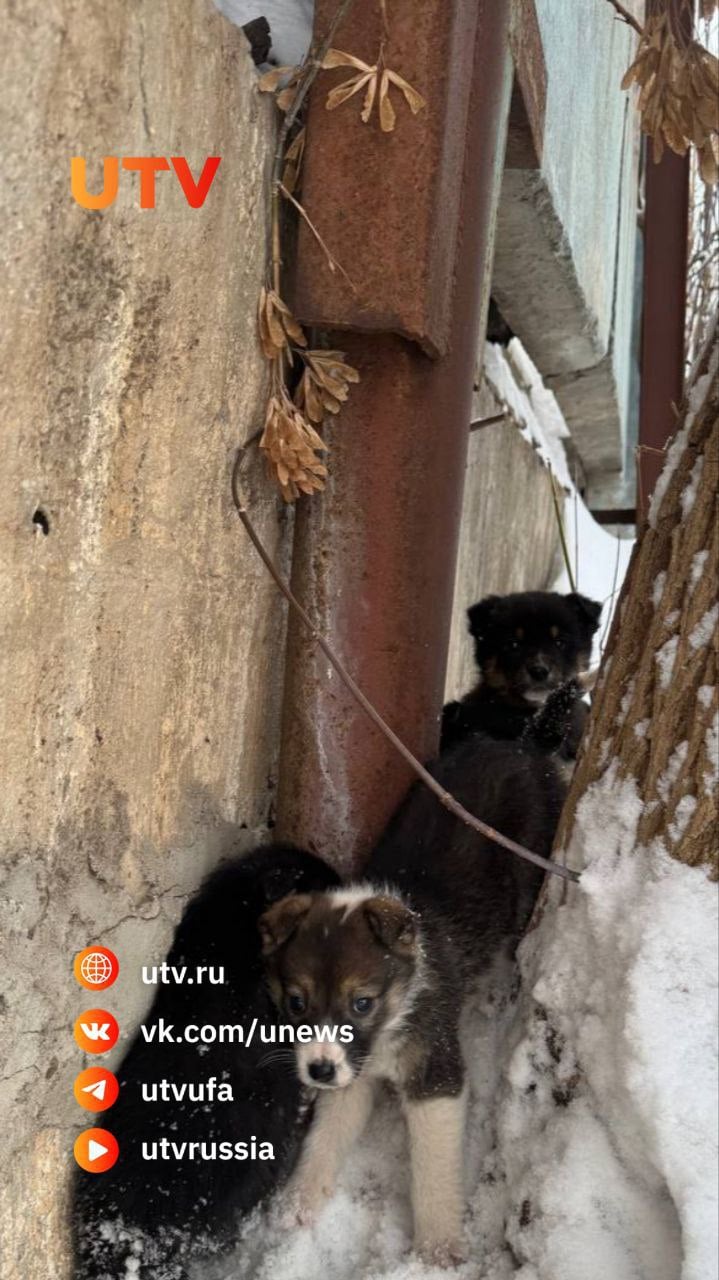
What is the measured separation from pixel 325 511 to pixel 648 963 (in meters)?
1.79

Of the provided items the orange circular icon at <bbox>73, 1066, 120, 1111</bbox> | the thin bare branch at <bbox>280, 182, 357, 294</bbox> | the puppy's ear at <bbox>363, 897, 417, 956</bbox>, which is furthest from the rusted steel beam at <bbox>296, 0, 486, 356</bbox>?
the orange circular icon at <bbox>73, 1066, 120, 1111</bbox>

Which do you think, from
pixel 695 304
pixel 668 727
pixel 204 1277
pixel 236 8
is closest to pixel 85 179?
pixel 236 8

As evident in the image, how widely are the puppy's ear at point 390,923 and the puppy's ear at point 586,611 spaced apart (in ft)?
7.52

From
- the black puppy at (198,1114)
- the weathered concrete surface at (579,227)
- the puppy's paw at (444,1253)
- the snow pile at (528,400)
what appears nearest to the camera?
the black puppy at (198,1114)

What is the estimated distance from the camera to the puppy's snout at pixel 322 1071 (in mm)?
3119

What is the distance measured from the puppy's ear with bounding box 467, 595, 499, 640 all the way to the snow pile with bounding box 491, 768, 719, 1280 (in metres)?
2.25

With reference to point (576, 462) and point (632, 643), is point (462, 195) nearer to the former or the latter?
point (632, 643)

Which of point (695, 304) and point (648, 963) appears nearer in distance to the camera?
point (648, 963)

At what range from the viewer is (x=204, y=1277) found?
10.5 ft

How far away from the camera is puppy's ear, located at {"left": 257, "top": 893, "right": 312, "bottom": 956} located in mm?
3396

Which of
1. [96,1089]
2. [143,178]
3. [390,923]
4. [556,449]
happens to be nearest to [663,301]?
[556,449]

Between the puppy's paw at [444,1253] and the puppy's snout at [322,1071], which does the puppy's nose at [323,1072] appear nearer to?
the puppy's snout at [322,1071]

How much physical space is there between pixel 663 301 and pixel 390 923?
4625 mm

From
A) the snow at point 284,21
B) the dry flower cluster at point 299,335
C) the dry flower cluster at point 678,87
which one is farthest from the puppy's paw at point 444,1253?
the snow at point 284,21
